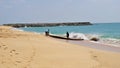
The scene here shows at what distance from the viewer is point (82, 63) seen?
40.5 ft

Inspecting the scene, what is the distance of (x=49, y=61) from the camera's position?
40.2 feet

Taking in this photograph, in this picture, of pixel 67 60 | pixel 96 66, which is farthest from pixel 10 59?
pixel 96 66

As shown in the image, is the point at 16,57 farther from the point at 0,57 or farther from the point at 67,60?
the point at 67,60

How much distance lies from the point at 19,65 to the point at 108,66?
12.1 ft

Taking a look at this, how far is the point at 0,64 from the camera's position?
10.6 m

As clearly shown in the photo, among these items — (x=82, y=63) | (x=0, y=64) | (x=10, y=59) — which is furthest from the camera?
(x=82, y=63)

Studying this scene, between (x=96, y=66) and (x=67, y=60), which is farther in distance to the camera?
(x=67, y=60)

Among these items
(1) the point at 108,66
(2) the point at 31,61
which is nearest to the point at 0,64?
(2) the point at 31,61

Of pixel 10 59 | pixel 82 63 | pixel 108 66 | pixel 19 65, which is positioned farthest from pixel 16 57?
pixel 108 66

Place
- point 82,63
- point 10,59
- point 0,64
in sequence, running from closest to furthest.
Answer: point 0,64
point 10,59
point 82,63

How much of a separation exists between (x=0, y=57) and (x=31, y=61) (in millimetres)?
1266

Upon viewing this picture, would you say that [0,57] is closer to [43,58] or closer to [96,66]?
[43,58]

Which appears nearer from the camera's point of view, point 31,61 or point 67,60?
point 31,61

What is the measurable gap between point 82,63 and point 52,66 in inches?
65.5
